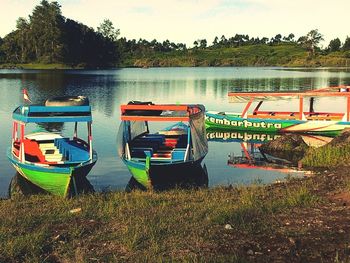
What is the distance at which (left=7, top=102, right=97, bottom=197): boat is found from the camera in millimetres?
17359

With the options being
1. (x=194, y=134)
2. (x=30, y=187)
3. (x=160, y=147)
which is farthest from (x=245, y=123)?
(x=30, y=187)

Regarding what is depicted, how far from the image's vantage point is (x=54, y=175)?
17234mm

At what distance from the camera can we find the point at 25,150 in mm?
21141

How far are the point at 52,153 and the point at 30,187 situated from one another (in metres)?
2.29

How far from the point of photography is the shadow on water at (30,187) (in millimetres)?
17891

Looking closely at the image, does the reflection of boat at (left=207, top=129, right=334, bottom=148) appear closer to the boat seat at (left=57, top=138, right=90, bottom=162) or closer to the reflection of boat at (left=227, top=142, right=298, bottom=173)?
the reflection of boat at (left=227, top=142, right=298, bottom=173)

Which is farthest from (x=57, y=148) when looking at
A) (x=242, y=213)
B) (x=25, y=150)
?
(x=242, y=213)

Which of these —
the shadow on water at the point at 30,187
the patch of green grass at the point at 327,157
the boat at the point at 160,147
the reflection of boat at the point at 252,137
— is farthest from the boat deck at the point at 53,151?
the reflection of boat at the point at 252,137

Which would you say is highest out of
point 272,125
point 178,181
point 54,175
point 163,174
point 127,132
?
point 127,132

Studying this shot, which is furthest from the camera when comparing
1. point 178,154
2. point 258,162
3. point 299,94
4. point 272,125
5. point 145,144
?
point 272,125

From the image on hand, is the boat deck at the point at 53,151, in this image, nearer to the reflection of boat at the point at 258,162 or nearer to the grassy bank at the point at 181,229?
the grassy bank at the point at 181,229

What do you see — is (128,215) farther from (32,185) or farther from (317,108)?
(317,108)

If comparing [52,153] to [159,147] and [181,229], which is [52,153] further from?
[181,229]

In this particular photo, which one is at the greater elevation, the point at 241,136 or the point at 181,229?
the point at 181,229
